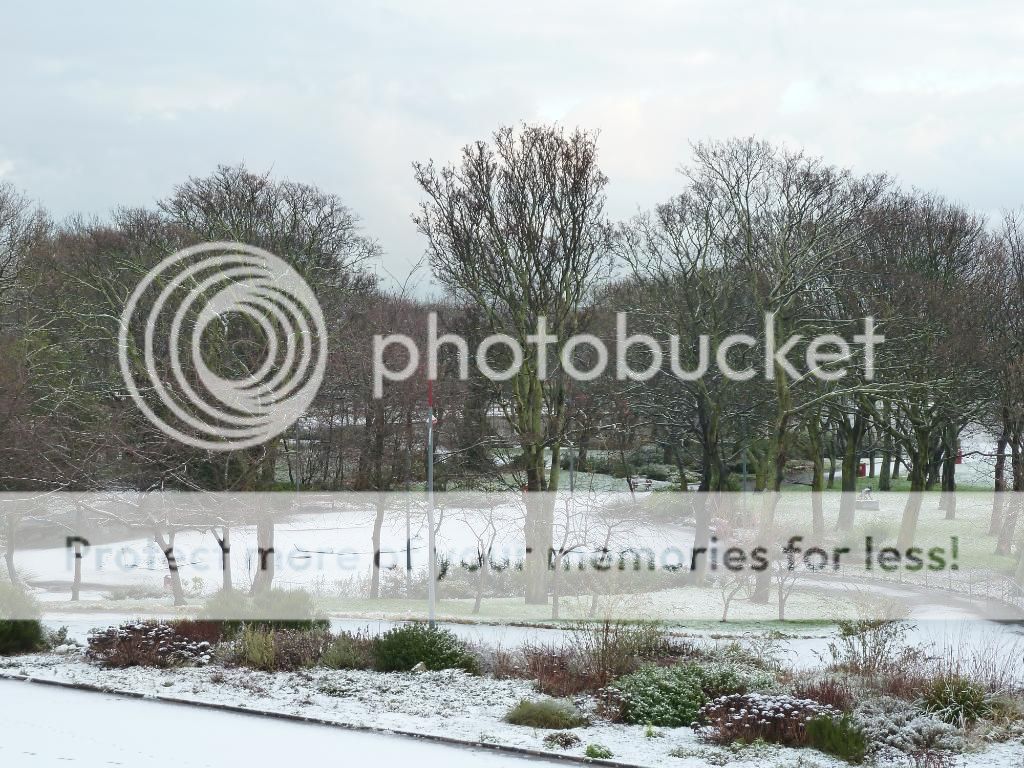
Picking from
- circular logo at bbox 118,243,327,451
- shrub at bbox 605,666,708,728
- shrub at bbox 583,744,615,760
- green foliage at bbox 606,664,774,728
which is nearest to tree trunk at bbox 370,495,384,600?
circular logo at bbox 118,243,327,451

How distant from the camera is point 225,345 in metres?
27.5

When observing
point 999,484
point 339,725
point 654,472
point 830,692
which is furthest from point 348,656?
point 654,472

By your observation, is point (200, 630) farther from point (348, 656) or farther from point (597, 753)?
point (597, 753)

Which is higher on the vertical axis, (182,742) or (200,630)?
(200,630)

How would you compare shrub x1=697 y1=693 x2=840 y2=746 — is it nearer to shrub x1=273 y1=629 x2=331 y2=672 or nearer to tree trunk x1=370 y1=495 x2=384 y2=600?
shrub x1=273 y1=629 x2=331 y2=672

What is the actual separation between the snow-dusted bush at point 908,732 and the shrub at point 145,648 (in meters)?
9.60

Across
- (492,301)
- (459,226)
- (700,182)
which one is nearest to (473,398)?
(492,301)

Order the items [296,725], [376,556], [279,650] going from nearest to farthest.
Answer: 1. [296,725]
2. [279,650]
3. [376,556]

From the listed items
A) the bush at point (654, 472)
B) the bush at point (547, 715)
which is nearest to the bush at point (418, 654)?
the bush at point (547, 715)

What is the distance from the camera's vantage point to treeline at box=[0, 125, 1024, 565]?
27609mm

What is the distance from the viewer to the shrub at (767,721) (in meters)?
11.8

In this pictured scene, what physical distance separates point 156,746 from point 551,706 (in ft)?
14.3

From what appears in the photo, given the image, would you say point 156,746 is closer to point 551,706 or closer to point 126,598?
point 551,706
